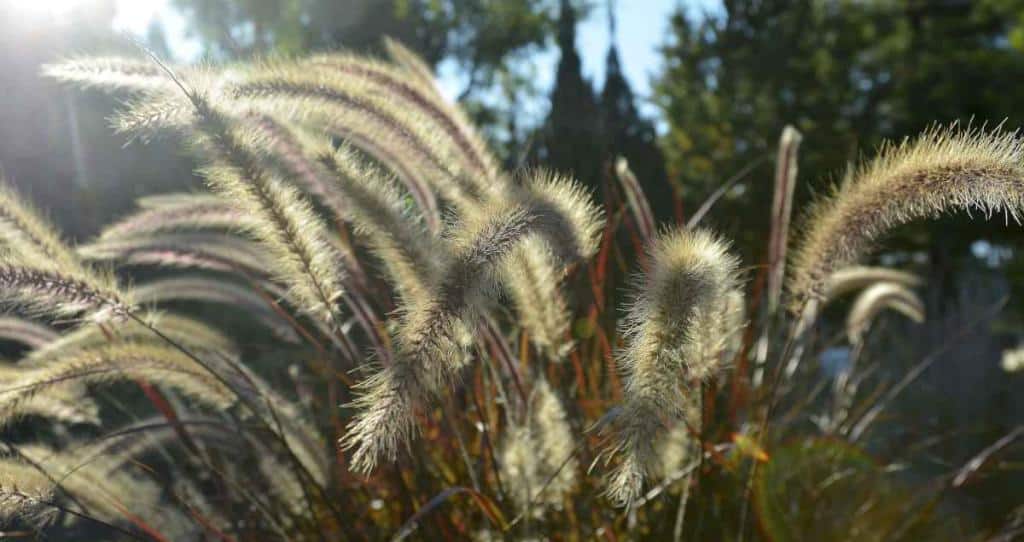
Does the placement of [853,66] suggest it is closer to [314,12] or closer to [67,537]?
[314,12]

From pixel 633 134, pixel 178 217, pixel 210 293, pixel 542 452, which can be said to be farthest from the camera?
pixel 633 134

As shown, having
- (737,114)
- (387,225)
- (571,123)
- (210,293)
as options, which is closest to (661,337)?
(387,225)

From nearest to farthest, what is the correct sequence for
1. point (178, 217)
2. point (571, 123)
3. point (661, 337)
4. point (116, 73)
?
point (661, 337) < point (116, 73) < point (178, 217) < point (571, 123)

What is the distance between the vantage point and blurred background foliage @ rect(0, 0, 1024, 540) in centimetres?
433

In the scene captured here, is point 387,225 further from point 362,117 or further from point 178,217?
point 178,217

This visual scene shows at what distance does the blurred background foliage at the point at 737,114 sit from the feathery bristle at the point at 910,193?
0.40m

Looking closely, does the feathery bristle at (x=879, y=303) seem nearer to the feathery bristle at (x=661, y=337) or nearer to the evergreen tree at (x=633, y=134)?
the evergreen tree at (x=633, y=134)

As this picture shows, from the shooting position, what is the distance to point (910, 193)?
1.85m

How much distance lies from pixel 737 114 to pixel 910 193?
429 inches

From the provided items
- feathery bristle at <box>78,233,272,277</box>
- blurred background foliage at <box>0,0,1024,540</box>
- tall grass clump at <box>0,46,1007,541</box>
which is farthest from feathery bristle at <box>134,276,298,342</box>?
blurred background foliage at <box>0,0,1024,540</box>

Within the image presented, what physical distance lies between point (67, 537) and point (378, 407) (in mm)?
2006

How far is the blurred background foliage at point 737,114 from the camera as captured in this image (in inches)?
171

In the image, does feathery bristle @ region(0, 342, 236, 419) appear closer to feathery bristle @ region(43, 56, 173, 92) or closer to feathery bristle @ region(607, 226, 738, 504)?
feathery bristle @ region(43, 56, 173, 92)

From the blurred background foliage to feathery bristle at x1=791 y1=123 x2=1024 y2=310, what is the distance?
395mm
